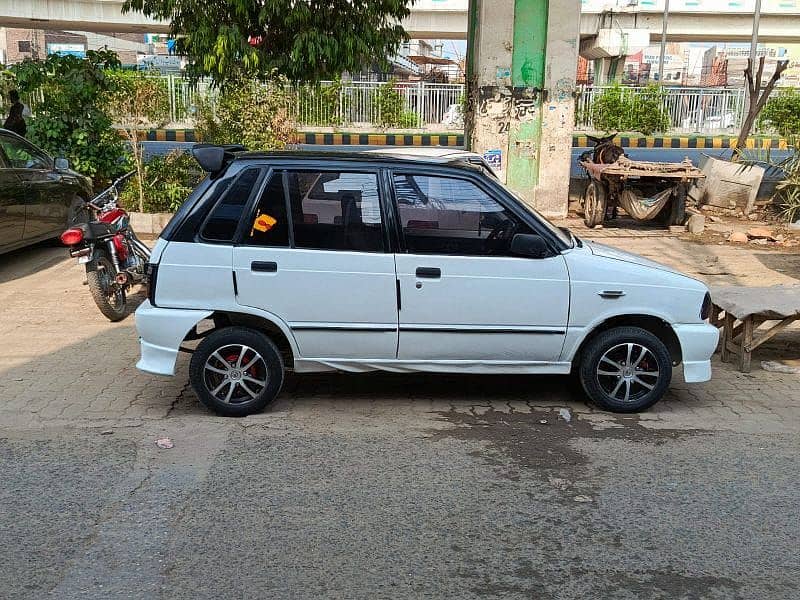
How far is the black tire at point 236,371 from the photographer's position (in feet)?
18.3

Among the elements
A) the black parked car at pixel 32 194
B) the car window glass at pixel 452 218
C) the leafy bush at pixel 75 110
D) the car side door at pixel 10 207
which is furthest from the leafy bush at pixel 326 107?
the car window glass at pixel 452 218

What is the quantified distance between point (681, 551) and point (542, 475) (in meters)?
1.01

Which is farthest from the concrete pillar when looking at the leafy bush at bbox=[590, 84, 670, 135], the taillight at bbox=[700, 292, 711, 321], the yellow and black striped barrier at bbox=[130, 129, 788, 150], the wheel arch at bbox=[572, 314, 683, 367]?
the leafy bush at bbox=[590, 84, 670, 135]

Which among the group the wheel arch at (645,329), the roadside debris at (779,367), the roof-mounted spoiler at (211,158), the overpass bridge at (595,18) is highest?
the overpass bridge at (595,18)

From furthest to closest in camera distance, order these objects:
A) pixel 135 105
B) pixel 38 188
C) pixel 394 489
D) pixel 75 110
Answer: pixel 75 110, pixel 135 105, pixel 38 188, pixel 394 489

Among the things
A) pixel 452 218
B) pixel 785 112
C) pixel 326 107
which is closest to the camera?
pixel 452 218

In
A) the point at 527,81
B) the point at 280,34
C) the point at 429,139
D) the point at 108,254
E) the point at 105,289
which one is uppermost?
the point at 280,34

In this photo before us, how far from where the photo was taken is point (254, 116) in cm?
1174

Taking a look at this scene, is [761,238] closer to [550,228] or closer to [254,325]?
[550,228]

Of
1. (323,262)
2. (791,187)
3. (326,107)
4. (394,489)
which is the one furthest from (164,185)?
(326,107)

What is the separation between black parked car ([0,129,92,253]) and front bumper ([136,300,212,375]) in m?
5.00

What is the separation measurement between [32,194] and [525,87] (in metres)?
7.36

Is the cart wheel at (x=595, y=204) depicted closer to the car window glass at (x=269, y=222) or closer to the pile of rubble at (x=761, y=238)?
the pile of rubble at (x=761, y=238)

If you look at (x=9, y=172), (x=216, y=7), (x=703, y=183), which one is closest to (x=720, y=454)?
(x=9, y=172)
